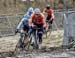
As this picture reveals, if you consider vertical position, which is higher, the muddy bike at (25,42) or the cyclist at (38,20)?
the cyclist at (38,20)

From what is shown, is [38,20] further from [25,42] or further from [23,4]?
[23,4]

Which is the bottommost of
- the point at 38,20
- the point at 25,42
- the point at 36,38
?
the point at 25,42

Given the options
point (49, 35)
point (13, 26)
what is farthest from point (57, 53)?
point (13, 26)

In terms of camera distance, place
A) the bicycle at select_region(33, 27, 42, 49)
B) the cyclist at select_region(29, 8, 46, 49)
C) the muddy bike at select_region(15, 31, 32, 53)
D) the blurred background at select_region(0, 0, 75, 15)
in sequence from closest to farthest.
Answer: the cyclist at select_region(29, 8, 46, 49)
the bicycle at select_region(33, 27, 42, 49)
the muddy bike at select_region(15, 31, 32, 53)
the blurred background at select_region(0, 0, 75, 15)

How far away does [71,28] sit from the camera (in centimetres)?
1534

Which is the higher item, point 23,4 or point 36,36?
point 36,36

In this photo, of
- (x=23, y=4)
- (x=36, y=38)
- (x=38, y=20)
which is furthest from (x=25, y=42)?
(x=23, y=4)

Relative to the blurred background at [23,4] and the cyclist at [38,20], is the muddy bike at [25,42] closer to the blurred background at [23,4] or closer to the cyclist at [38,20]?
the cyclist at [38,20]

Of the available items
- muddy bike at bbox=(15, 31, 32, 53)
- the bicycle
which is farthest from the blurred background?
the bicycle

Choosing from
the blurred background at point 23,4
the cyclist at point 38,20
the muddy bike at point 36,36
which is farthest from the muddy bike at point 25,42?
the blurred background at point 23,4

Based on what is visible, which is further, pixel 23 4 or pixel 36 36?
pixel 23 4

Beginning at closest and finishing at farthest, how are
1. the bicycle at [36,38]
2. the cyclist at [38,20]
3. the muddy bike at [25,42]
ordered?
the cyclist at [38,20] < the bicycle at [36,38] < the muddy bike at [25,42]

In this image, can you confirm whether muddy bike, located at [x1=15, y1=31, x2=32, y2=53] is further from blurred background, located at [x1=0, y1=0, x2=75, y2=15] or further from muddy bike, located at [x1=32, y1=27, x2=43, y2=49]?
blurred background, located at [x1=0, y1=0, x2=75, y2=15]

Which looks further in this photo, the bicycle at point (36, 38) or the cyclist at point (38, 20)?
the bicycle at point (36, 38)
